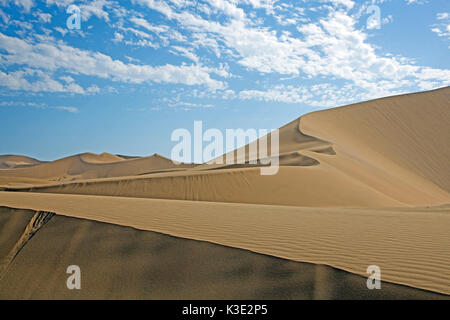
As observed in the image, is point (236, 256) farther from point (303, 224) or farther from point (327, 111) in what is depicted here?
point (327, 111)

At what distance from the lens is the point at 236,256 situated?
4668 millimetres

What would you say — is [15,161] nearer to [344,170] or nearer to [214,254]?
[344,170]

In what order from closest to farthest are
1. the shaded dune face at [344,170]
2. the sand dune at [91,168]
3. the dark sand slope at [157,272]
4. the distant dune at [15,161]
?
the dark sand slope at [157,272], the shaded dune face at [344,170], the sand dune at [91,168], the distant dune at [15,161]

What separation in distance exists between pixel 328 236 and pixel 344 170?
1644 centimetres

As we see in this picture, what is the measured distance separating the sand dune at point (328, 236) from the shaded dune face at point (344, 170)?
8.32 meters

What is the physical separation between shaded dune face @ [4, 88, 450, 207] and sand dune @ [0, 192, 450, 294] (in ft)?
27.3

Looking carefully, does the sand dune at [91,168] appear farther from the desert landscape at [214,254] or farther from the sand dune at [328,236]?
the desert landscape at [214,254]

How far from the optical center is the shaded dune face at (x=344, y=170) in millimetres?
16906

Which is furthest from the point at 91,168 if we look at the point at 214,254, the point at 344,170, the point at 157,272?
the point at 214,254

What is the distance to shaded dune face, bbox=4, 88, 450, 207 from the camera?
16906 mm

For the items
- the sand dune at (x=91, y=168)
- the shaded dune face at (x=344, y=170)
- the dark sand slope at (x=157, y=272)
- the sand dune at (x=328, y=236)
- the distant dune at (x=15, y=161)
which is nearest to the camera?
the dark sand slope at (x=157, y=272)

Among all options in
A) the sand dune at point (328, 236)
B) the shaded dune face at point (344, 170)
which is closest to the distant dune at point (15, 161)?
the shaded dune face at point (344, 170)
